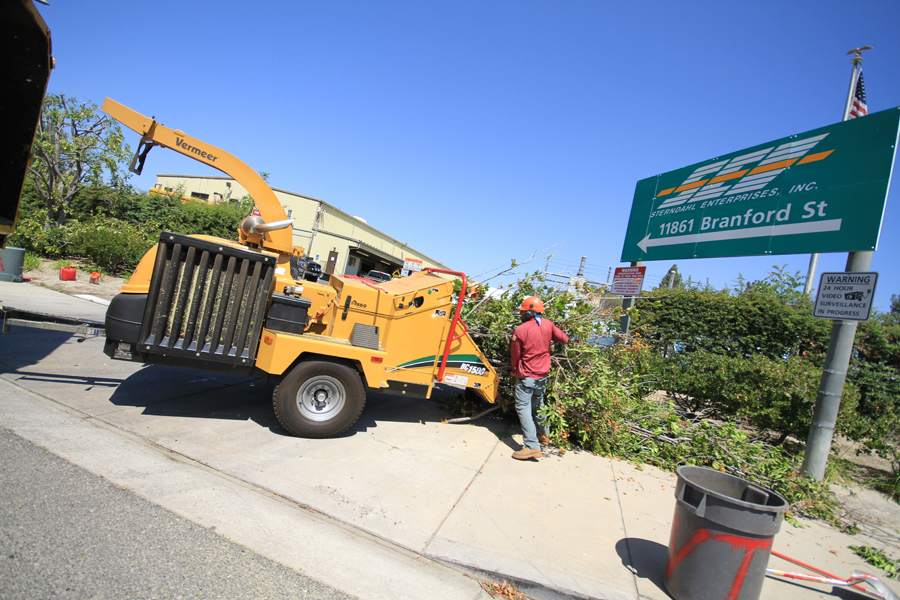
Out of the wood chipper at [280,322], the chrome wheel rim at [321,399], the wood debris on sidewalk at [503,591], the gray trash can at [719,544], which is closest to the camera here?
the gray trash can at [719,544]

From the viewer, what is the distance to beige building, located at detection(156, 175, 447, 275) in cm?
3084

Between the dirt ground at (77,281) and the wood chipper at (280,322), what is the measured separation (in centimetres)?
907

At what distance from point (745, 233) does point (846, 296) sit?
6.97ft

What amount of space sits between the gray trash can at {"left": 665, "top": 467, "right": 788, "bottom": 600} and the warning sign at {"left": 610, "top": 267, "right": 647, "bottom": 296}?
5.17m

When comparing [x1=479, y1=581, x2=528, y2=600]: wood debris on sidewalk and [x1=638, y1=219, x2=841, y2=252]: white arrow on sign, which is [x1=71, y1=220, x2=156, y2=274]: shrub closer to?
[x1=638, y1=219, x2=841, y2=252]: white arrow on sign

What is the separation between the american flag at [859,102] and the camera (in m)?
5.98

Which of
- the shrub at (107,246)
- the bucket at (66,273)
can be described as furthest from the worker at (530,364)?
the shrub at (107,246)

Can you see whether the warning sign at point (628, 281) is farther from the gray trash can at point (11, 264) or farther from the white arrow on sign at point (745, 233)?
the gray trash can at point (11, 264)

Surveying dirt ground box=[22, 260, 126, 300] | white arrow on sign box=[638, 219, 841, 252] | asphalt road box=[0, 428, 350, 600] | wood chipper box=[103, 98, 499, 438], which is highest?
white arrow on sign box=[638, 219, 841, 252]

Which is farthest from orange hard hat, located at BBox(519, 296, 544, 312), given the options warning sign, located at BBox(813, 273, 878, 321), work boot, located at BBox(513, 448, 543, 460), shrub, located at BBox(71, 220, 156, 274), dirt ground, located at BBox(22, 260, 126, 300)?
shrub, located at BBox(71, 220, 156, 274)

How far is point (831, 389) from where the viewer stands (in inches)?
201

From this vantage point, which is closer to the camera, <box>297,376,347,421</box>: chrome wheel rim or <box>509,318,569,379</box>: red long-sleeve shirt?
<box>297,376,347,421</box>: chrome wheel rim

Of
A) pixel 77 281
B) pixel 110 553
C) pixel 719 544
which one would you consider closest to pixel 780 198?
pixel 719 544

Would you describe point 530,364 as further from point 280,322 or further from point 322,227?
point 322,227
